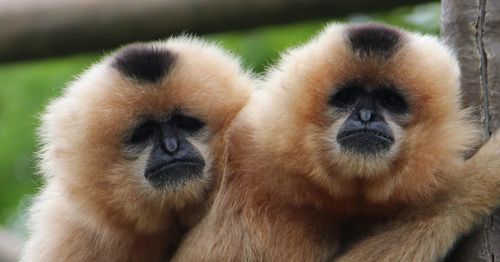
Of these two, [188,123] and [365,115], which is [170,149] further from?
[365,115]

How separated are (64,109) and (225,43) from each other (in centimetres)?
376

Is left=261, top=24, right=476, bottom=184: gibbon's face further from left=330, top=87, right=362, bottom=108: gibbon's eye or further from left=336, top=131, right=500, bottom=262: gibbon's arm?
left=336, top=131, right=500, bottom=262: gibbon's arm

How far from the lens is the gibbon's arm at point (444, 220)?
5.04m

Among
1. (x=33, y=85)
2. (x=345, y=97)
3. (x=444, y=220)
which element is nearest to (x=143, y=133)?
(x=345, y=97)

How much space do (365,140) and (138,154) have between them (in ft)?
4.60

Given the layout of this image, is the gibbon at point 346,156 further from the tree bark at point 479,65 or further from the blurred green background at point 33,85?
the blurred green background at point 33,85

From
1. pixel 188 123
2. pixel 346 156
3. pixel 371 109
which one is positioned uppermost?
pixel 371 109

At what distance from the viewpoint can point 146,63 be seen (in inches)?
242

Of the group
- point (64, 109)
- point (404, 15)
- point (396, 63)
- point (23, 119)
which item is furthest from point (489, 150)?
point (23, 119)

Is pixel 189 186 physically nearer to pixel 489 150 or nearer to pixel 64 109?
pixel 64 109

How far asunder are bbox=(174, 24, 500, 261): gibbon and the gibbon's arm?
0.01m

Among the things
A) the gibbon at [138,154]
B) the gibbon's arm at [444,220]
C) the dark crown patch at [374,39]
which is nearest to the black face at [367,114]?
the dark crown patch at [374,39]

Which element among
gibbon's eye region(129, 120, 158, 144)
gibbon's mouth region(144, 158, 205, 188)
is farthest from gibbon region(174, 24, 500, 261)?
gibbon's eye region(129, 120, 158, 144)

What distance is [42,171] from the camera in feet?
21.4
